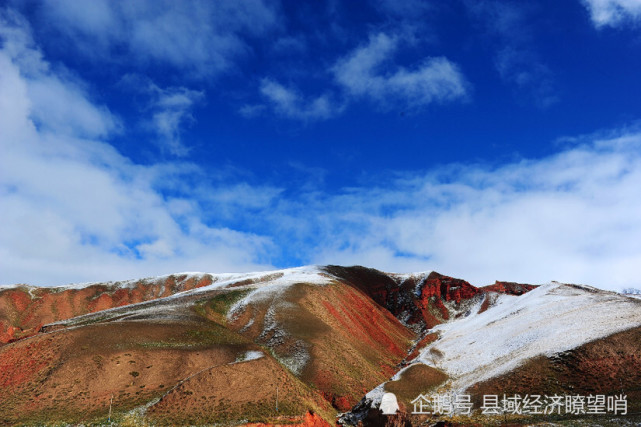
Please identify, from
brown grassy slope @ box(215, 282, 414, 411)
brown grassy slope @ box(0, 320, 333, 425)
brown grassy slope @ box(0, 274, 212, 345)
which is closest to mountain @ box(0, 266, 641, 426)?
brown grassy slope @ box(0, 320, 333, 425)

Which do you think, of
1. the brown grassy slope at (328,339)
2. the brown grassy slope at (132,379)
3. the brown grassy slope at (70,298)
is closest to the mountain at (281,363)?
the brown grassy slope at (132,379)

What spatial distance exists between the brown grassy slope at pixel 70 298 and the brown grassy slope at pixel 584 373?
142063 millimetres

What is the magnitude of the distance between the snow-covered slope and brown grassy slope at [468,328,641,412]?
1.72m

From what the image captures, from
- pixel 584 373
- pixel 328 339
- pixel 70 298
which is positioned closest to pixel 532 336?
pixel 584 373

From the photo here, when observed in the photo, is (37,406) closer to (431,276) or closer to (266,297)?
(266,297)

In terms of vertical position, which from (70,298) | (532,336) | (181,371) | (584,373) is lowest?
(181,371)

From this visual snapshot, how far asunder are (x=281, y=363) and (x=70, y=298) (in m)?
145

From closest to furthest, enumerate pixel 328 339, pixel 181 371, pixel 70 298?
pixel 181 371, pixel 328 339, pixel 70 298

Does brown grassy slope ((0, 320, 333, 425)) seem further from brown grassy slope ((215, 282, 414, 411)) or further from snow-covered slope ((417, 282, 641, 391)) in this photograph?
snow-covered slope ((417, 282, 641, 391))

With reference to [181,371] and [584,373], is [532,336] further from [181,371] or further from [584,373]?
[181,371]

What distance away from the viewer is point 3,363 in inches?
1743

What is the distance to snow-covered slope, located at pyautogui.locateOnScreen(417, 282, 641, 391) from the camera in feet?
158

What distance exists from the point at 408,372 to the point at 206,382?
3096 centimetres

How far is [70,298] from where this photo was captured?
158625 millimetres
